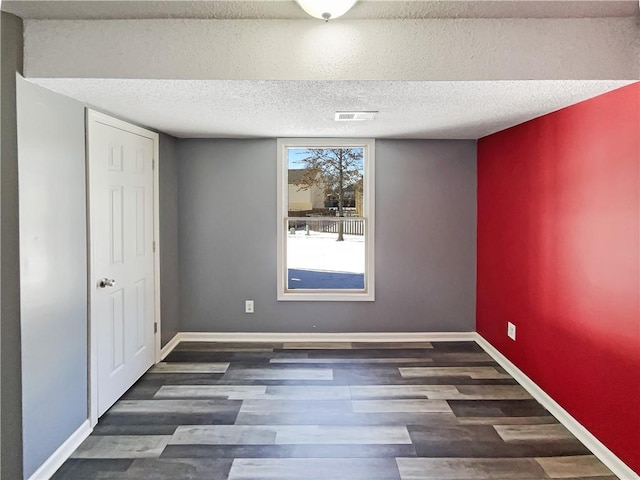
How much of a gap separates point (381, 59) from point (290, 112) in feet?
3.02

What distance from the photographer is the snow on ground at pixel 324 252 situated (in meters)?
4.16

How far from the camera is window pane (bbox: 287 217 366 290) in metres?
4.13

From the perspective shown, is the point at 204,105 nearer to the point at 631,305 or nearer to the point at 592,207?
the point at 592,207

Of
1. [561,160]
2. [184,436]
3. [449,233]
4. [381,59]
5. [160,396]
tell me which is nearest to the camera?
[381,59]

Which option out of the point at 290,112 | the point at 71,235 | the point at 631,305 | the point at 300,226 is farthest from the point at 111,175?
the point at 631,305

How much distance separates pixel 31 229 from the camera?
6.43 ft

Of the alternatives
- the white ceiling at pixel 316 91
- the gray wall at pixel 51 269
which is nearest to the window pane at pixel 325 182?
the white ceiling at pixel 316 91

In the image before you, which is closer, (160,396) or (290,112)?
(290,112)

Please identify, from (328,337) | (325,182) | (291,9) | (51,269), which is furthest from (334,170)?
(51,269)

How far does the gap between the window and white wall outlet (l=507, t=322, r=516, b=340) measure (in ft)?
4.20

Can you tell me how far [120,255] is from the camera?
2.86m

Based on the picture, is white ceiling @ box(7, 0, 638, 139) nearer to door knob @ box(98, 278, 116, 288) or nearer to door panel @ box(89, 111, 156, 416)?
door panel @ box(89, 111, 156, 416)

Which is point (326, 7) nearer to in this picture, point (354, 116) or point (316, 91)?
point (316, 91)

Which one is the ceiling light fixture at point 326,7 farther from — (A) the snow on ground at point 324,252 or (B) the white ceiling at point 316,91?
(A) the snow on ground at point 324,252
